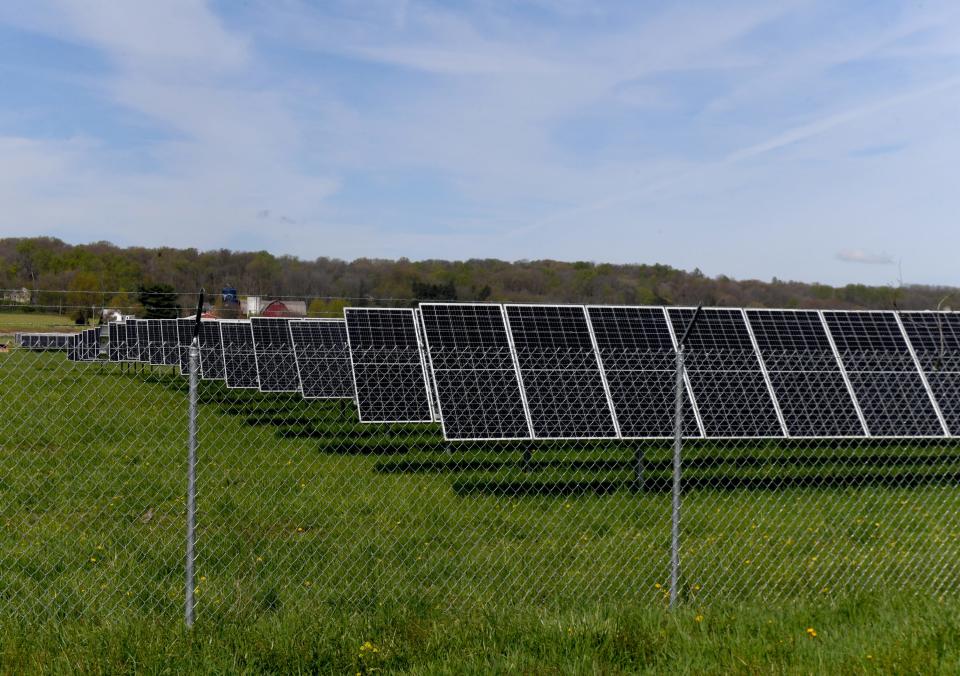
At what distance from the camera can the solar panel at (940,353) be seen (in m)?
12.8

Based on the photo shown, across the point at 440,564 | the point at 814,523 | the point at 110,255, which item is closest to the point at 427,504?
the point at 440,564

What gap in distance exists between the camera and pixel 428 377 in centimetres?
1577

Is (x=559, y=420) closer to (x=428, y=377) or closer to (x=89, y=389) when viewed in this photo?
(x=428, y=377)

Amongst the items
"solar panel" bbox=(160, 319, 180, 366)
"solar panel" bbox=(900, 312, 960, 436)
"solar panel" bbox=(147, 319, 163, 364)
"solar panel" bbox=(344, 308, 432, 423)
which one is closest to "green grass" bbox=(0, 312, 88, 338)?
"solar panel" bbox=(344, 308, 432, 423)

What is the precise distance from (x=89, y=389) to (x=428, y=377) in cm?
1760

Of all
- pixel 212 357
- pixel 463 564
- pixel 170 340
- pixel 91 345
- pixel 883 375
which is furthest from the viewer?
pixel 170 340

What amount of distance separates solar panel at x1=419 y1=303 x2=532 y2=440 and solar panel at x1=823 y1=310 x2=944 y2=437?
5247 mm

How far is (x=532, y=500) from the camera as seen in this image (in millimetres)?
11250

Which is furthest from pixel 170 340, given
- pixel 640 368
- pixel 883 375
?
pixel 883 375

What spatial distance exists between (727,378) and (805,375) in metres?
1.26

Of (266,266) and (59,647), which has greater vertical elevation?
(266,266)

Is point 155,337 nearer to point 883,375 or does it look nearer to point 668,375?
point 668,375

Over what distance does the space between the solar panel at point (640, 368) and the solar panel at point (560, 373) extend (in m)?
0.20

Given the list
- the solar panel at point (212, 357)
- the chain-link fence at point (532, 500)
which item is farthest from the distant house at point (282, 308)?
the chain-link fence at point (532, 500)
